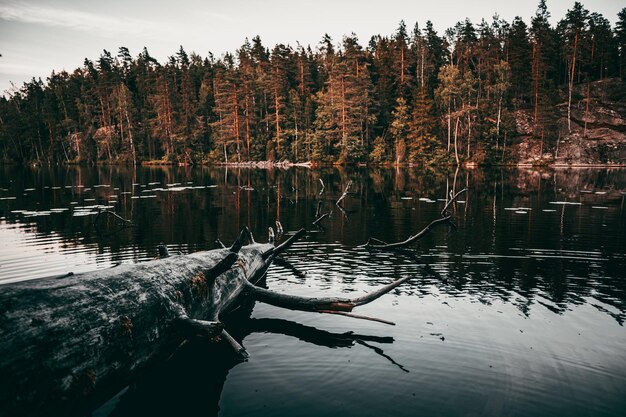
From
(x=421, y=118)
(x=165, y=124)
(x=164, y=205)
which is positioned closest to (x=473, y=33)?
(x=421, y=118)

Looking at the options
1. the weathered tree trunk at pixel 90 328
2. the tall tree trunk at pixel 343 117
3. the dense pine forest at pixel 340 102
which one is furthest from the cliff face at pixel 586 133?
the weathered tree trunk at pixel 90 328

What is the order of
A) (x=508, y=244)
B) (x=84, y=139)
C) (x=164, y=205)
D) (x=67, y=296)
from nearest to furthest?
(x=67, y=296)
(x=508, y=244)
(x=164, y=205)
(x=84, y=139)

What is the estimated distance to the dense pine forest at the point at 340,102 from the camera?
2933 inches

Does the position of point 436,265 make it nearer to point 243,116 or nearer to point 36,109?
point 243,116

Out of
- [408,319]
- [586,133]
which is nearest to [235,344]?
[408,319]

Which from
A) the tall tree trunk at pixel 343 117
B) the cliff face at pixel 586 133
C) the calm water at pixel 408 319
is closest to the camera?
the calm water at pixel 408 319

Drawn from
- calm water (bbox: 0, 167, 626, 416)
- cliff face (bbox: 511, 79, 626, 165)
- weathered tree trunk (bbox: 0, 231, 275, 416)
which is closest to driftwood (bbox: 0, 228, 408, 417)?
weathered tree trunk (bbox: 0, 231, 275, 416)

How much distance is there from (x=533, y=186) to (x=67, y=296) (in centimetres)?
4310

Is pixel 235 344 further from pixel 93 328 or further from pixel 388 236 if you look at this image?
pixel 388 236

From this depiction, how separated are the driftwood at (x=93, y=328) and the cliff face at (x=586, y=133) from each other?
77154mm

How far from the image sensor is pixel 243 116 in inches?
3450

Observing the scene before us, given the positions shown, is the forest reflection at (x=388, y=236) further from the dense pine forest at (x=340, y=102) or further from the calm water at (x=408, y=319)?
the dense pine forest at (x=340, y=102)

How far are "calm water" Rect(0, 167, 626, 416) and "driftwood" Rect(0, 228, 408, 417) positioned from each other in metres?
0.87

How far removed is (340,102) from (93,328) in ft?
255
